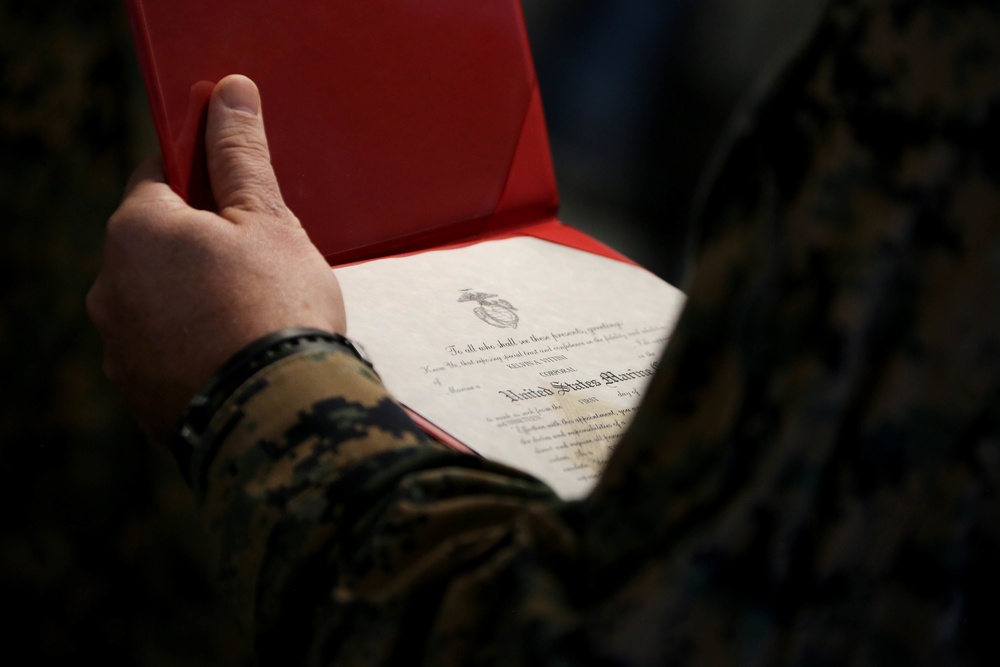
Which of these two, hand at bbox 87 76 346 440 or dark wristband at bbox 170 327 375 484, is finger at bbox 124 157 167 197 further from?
dark wristband at bbox 170 327 375 484

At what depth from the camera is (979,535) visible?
0.89 ft

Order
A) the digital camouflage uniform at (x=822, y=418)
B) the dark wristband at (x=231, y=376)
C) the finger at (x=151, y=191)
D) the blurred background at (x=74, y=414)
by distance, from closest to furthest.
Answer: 1. the digital camouflage uniform at (x=822, y=418)
2. the dark wristband at (x=231, y=376)
3. the finger at (x=151, y=191)
4. the blurred background at (x=74, y=414)

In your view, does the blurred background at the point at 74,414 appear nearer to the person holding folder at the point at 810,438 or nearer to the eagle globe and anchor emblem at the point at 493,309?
the eagle globe and anchor emblem at the point at 493,309

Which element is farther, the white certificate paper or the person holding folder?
the white certificate paper

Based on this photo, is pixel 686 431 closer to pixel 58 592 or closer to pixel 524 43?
pixel 524 43

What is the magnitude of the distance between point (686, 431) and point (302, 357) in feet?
0.71

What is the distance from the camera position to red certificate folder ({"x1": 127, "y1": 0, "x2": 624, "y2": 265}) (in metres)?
0.55

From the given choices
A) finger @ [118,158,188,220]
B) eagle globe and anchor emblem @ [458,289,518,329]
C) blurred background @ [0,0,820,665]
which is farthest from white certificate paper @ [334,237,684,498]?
blurred background @ [0,0,820,665]

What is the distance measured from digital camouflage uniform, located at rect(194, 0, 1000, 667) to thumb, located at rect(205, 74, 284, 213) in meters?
0.34

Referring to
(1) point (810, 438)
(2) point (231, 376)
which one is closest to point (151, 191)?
(2) point (231, 376)

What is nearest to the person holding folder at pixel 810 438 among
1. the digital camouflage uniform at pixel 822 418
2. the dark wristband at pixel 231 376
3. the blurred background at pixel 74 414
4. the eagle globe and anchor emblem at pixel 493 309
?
the digital camouflage uniform at pixel 822 418

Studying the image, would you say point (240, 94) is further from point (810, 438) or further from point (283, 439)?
point (810, 438)

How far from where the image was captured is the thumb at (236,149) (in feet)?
1.80

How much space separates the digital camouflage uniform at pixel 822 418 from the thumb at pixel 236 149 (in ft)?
1.10
